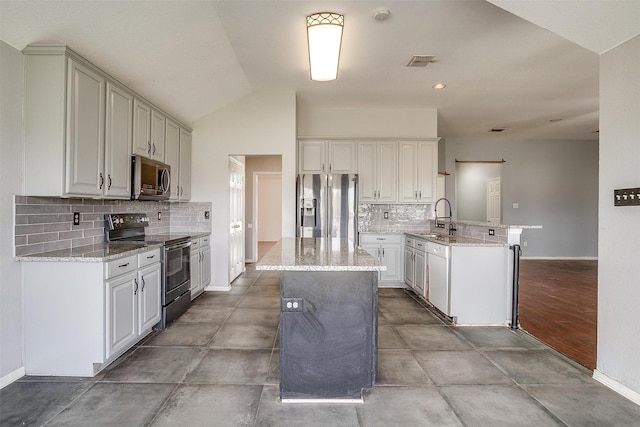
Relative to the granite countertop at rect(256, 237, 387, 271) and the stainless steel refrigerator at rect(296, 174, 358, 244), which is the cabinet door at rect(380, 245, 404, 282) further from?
the granite countertop at rect(256, 237, 387, 271)

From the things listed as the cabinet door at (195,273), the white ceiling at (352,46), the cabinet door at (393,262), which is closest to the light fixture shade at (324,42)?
the white ceiling at (352,46)

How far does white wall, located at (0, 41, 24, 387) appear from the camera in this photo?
2.15m

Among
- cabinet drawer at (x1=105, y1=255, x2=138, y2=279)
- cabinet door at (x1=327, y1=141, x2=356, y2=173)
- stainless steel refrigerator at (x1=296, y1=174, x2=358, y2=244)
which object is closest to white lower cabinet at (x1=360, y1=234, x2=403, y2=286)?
stainless steel refrigerator at (x1=296, y1=174, x2=358, y2=244)

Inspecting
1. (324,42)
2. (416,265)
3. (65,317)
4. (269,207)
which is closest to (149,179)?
(65,317)

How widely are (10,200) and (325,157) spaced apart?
3683 millimetres

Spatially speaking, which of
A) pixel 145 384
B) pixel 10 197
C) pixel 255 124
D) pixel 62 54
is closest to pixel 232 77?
pixel 255 124

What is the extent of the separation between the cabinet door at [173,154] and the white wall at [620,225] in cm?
407

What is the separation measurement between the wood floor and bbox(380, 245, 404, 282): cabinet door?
155 centimetres

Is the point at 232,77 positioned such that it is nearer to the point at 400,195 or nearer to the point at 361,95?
the point at 361,95

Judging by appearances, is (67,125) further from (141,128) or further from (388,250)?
(388,250)

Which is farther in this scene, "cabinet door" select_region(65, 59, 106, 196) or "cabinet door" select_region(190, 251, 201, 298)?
"cabinet door" select_region(190, 251, 201, 298)

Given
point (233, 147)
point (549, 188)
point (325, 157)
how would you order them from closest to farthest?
point (233, 147)
point (325, 157)
point (549, 188)

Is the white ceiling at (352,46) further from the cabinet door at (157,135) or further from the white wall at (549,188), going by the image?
the white wall at (549,188)

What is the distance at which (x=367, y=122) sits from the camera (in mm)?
5254
